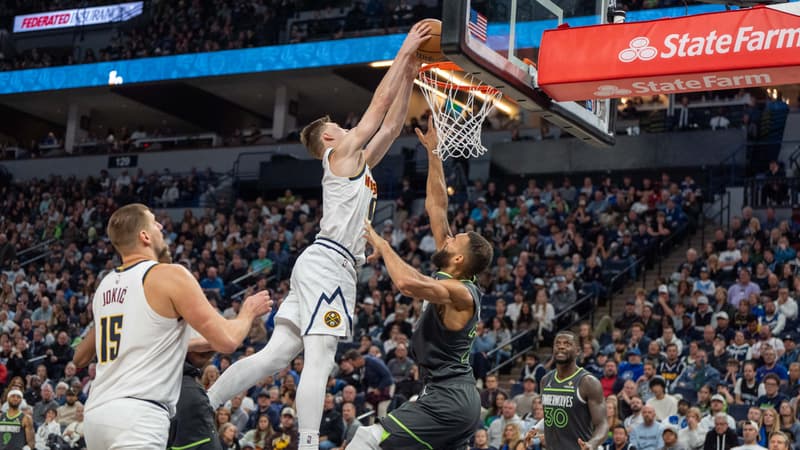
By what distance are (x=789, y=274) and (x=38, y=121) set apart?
28.3 meters

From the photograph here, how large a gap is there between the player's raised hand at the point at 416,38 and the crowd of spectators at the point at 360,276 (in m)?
6.69

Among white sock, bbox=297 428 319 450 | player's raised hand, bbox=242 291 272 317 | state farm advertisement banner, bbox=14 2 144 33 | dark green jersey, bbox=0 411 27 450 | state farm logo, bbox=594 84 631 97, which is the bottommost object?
dark green jersey, bbox=0 411 27 450

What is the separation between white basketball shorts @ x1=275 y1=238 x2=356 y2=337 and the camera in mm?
6328

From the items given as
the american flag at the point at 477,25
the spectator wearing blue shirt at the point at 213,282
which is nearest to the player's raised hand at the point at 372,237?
the american flag at the point at 477,25

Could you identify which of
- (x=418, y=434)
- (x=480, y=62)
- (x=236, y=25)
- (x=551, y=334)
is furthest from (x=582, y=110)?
(x=236, y=25)

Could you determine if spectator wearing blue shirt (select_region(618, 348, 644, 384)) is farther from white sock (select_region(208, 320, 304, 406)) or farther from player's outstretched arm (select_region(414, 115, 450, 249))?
white sock (select_region(208, 320, 304, 406))

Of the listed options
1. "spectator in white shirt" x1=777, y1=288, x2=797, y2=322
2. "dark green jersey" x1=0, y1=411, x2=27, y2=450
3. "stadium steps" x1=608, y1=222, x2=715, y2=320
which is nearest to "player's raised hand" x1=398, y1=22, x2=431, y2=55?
"spectator in white shirt" x1=777, y1=288, x2=797, y2=322

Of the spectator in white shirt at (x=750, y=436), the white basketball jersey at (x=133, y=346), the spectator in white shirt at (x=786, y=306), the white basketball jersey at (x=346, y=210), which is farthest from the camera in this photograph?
the spectator in white shirt at (x=786, y=306)

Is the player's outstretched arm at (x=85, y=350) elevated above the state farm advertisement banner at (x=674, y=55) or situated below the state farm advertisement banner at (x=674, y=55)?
below

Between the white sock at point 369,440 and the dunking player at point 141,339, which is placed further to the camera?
the white sock at point 369,440

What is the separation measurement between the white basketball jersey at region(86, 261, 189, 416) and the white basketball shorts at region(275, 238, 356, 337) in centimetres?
153

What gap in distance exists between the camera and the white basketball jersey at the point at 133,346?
4.76m

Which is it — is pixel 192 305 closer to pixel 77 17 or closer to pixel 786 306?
pixel 786 306

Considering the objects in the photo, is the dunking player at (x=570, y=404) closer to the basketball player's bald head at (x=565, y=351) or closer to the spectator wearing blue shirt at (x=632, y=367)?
the basketball player's bald head at (x=565, y=351)
